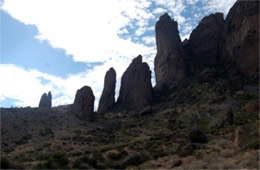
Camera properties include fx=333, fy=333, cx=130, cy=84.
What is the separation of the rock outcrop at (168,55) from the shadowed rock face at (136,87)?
568 centimetres

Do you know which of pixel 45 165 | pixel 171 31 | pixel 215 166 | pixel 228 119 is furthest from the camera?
pixel 171 31

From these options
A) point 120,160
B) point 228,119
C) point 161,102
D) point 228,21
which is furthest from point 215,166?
point 228,21

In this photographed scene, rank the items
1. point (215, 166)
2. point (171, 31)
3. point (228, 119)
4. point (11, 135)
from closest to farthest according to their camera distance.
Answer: point (215, 166) < point (228, 119) < point (11, 135) < point (171, 31)

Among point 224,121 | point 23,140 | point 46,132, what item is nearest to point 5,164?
point 23,140

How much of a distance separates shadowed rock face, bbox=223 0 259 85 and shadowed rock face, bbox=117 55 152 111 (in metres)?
20.4

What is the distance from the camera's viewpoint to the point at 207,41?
309ft

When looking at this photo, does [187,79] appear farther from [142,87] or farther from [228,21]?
[228,21]

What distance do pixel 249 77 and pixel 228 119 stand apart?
111 ft

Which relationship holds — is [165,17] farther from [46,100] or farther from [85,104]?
[85,104]

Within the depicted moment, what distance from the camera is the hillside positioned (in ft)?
99.5

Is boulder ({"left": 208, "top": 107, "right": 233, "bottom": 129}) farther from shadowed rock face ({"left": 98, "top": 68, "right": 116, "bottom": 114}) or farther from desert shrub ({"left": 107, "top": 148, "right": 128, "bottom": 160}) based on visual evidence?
shadowed rock face ({"left": 98, "top": 68, "right": 116, "bottom": 114})

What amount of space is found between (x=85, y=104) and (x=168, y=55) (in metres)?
32.3

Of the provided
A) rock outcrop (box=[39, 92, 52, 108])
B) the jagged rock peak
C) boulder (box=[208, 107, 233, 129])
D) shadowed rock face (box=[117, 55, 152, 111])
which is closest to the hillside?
the jagged rock peak

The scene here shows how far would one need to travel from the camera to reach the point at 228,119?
47656 millimetres
